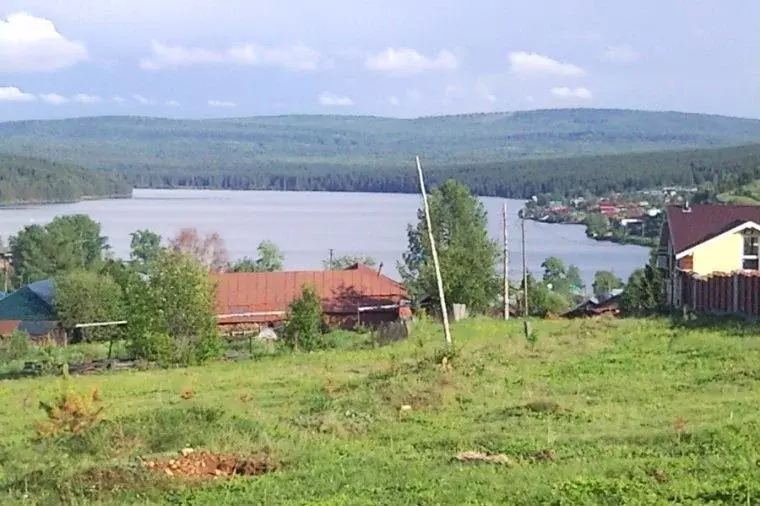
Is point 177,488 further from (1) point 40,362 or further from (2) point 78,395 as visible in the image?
(1) point 40,362

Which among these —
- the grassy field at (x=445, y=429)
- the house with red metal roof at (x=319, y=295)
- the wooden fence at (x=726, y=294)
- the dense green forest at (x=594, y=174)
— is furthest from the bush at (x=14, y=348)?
the dense green forest at (x=594, y=174)

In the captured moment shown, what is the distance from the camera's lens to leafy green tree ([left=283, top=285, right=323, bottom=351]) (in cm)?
3098

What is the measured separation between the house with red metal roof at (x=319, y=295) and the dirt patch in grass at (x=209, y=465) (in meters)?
29.8

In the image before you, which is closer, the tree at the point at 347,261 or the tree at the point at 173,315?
the tree at the point at 173,315

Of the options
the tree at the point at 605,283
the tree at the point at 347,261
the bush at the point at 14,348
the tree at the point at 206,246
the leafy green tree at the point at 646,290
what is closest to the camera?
the bush at the point at 14,348

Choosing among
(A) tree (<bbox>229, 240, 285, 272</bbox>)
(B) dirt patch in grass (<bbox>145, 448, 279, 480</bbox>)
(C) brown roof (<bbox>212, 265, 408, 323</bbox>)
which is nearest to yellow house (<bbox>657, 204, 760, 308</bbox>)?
(C) brown roof (<bbox>212, 265, 408, 323</bbox>)

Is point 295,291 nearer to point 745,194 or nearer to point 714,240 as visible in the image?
point 714,240

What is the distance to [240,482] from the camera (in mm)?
9711

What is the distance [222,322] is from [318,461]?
30420mm

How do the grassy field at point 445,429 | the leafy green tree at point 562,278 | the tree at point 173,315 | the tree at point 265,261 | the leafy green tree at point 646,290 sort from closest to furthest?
the grassy field at point 445,429
the tree at point 173,315
the leafy green tree at point 646,290
the leafy green tree at point 562,278
the tree at point 265,261

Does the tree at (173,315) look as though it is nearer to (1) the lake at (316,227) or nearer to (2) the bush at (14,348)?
(2) the bush at (14,348)

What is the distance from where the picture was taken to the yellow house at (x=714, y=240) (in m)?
36.4

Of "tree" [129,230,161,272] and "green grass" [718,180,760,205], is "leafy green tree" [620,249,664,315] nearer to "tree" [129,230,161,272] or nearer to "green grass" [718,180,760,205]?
"green grass" [718,180,760,205]

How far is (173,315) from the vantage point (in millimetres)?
30469
